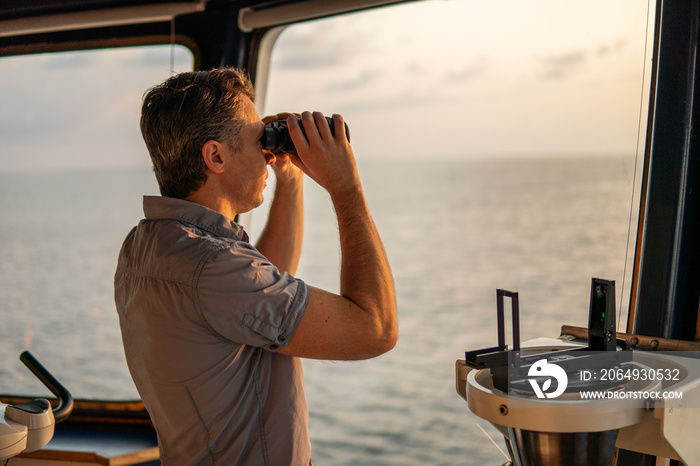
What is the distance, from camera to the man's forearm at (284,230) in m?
1.58

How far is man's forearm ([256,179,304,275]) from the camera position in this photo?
62.2 inches

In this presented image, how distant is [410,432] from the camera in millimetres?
15969

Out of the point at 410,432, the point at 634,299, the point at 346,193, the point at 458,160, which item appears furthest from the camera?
the point at 458,160

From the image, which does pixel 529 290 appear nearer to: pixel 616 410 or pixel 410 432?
pixel 410 432

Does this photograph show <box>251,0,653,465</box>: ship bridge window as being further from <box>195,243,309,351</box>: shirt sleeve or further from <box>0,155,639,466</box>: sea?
<box>195,243,309,351</box>: shirt sleeve

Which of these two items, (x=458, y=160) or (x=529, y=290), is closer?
(x=529, y=290)

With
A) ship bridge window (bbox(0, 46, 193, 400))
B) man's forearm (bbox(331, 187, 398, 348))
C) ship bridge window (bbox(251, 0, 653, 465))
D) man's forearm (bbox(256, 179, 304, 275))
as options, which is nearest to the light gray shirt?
man's forearm (bbox(331, 187, 398, 348))

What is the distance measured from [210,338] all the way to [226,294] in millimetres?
107

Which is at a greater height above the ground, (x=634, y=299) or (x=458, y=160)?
(x=458, y=160)

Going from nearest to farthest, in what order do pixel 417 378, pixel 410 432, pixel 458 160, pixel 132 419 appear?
pixel 132 419, pixel 410 432, pixel 417 378, pixel 458 160

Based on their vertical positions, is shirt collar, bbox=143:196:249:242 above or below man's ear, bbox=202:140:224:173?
below

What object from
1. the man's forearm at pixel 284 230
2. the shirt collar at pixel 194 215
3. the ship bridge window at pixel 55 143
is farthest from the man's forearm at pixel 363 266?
the ship bridge window at pixel 55 143

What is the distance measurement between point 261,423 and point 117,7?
2.03 m

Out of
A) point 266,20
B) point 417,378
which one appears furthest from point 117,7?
point 417,378
